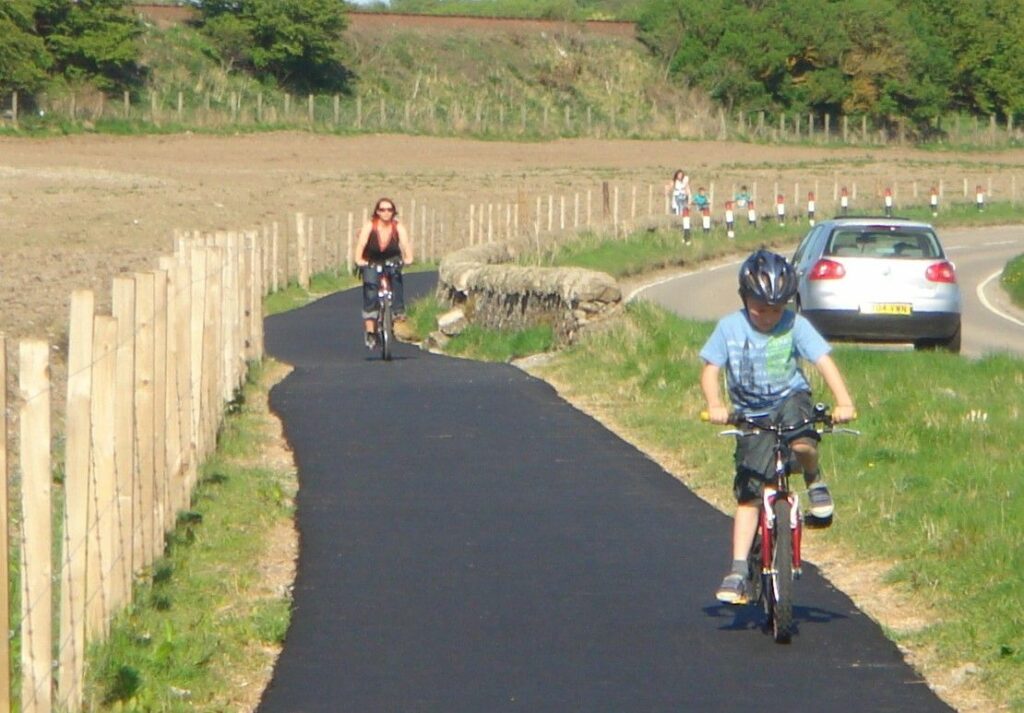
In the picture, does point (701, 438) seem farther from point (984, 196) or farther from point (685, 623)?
point (984, 196)

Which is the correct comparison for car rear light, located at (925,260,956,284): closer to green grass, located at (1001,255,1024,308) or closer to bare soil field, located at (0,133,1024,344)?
bare soil field, located at (0,133,1024,344)

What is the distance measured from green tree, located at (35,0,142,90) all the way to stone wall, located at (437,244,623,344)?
2000 inches

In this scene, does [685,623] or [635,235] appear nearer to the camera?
[685,623]

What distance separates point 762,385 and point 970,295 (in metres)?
25.4

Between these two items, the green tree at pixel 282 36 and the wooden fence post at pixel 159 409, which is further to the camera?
the green tree at pixel 282 36

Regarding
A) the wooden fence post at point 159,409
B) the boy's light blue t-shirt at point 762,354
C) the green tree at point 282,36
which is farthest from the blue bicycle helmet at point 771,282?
the green tree at point 282,36

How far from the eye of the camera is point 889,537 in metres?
9.73

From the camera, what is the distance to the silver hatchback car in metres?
20.4

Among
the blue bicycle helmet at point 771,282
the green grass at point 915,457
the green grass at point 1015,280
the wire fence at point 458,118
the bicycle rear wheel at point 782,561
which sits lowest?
the green grass at point 1015,280

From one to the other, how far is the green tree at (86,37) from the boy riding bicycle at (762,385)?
65.8 meters

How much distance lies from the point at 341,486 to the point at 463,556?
2.13 metres

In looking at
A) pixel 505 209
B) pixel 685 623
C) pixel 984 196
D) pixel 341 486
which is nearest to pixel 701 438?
pixel 341 486

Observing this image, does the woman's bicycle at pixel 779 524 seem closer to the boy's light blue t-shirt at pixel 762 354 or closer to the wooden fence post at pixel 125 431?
the boy's light blue t-shirt at pixel 762 354

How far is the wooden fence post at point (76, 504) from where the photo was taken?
639 centimetres
